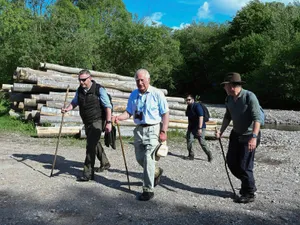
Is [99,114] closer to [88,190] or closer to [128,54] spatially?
[88,190]

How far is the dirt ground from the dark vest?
123cm

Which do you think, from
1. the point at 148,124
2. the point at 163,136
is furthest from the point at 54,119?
the point at 163,136

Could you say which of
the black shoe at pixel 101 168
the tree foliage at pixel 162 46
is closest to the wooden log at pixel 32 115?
the black shoe at pixel 101 168

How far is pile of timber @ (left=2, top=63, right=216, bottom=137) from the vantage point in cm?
1225

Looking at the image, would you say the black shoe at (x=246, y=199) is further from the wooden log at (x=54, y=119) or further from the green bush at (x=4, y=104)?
the green bush at (x=4, y=104)

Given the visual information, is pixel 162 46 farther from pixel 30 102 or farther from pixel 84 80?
pixel 84 80

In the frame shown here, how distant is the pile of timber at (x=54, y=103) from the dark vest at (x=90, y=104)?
4996mm

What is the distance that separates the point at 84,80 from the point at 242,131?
2947 mm

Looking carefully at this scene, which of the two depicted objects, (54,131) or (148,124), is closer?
(148,124)

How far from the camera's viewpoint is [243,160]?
545 cm

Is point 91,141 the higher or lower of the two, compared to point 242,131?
lower

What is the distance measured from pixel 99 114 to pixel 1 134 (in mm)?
6594

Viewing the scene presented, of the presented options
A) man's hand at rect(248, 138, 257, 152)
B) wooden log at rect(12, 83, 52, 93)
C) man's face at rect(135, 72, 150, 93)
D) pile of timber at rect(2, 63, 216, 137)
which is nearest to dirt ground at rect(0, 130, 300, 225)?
man's hand at rect(248, 138, 257, 152)

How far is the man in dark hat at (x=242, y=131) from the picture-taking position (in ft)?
17.5
